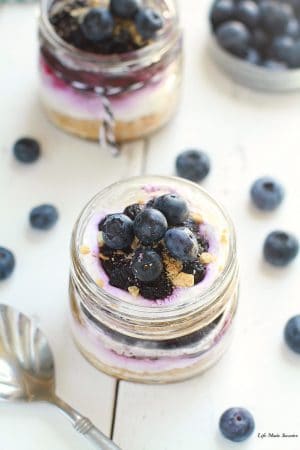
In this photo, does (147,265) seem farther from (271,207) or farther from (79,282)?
(271,207)

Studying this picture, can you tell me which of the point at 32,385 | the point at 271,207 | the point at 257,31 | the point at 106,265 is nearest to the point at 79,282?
the point at 106,265

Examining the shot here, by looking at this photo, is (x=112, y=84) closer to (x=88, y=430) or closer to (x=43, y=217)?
(x=43, y=217)

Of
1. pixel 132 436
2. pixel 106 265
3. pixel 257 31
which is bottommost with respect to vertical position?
pixel 132 436

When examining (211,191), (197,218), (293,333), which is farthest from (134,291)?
(211,191)

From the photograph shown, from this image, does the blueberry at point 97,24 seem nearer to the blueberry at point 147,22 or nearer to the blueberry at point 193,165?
the blueberry at point 147,22

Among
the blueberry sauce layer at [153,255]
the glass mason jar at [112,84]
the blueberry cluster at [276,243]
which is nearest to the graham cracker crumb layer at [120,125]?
the glass mason jar at [112,84]

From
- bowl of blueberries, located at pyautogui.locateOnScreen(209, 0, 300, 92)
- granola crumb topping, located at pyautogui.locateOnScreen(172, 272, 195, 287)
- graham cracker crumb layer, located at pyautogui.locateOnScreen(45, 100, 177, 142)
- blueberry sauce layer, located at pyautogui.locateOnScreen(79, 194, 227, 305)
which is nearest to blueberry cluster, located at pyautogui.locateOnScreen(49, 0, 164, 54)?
graham cracker crumb layer, located at pyautogui.locateOnScreen(45, 100, 177, 142)

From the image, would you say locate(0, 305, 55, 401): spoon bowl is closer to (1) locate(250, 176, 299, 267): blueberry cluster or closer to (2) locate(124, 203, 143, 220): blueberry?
(2) locate(124, 203, 143, 220): blueberry
